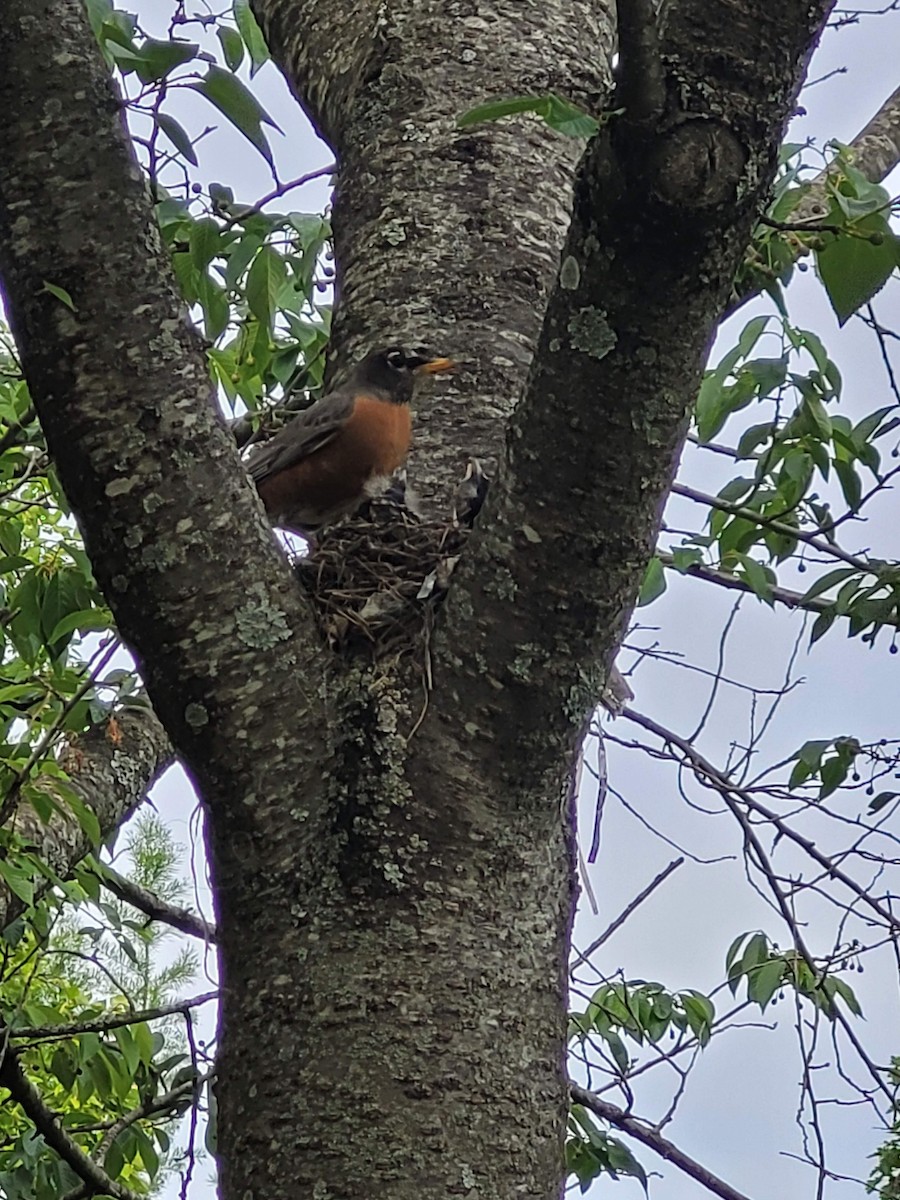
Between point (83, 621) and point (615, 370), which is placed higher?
point (83, 621)

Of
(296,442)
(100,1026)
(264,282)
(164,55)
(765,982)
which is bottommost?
(100,1026)

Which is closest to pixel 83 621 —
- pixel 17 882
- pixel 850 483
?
pixel 17 882

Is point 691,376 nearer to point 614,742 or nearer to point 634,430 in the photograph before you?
point 634,430

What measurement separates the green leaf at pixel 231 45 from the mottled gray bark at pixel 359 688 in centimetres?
A: 180

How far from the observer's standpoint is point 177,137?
2256mm

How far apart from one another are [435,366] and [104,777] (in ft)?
5.79

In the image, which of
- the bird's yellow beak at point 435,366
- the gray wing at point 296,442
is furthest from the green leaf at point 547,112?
the gray wing at point 296,442

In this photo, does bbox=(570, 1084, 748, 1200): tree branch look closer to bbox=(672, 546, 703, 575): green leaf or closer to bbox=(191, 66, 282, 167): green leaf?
bbox=(672, 546, 703, 575): green leaf

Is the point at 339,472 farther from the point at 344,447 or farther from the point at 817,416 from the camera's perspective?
the point at 817,416

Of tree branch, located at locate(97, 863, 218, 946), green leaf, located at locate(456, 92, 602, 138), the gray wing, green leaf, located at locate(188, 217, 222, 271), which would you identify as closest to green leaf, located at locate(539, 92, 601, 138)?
green leaf, located at locate(456, 92, 602, 138)

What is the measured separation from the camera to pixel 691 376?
5.19 ft

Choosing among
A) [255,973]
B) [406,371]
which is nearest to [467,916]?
[255,973]

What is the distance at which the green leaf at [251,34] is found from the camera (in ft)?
11.6

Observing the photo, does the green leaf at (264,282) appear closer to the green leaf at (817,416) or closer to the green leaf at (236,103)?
the green leaf at (236,103)
